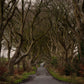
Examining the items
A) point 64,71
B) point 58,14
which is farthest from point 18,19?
point 64,71

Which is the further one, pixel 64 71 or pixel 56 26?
pixel 56 26

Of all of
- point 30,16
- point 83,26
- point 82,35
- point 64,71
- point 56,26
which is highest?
point 30,16

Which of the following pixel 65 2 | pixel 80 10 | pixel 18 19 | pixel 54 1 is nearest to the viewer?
pixel 80 10

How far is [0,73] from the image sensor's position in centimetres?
1275

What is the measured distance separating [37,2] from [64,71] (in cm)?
916

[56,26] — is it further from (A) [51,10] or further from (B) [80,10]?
(B) [80,10]

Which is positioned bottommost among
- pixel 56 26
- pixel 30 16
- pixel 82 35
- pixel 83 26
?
pixel 82 35

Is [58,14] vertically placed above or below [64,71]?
above

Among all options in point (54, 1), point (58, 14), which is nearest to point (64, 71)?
point (58, 14)

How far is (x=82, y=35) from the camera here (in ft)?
37.7

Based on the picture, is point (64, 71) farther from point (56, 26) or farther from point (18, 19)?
point (18, 19)

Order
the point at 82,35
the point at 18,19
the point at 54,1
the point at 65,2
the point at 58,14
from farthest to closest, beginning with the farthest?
the point at 18,19 → the point at 58,14 → the point at 54,1 → the point at 65,2 → the point at 82,35

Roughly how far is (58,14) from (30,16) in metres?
4.90

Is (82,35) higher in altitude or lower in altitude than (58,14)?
lower
